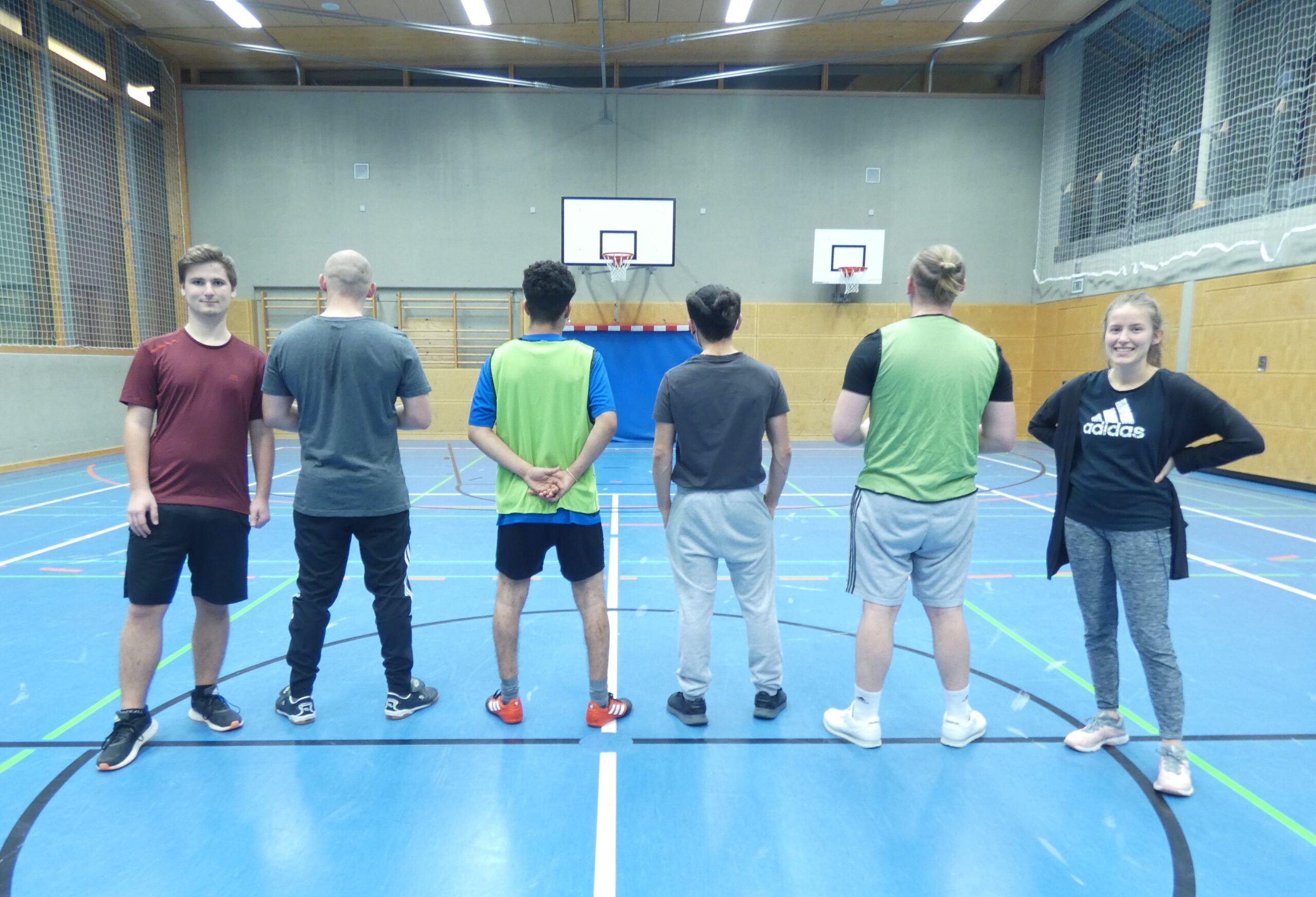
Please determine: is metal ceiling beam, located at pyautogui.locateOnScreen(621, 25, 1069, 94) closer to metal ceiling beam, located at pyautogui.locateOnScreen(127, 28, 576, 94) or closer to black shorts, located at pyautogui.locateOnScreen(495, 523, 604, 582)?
metal ceiling beam, located at pyautogui.locateOnScreen(127, 28, 576, 94)

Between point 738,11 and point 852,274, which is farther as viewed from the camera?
point 852,274

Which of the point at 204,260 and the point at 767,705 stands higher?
the point at 204,260

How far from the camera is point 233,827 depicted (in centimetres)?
203

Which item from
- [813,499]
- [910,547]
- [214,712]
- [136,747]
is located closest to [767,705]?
[910,547]

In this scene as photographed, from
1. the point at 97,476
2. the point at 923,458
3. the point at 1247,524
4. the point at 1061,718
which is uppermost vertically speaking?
the point at 923,458

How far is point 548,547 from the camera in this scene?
99.0 inches

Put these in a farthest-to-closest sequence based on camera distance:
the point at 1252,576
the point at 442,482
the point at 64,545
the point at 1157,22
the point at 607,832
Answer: the point at 1157,22 → the point at 442,482 → the point at 64,545 → the point at 1252,576 → the point at 607,832

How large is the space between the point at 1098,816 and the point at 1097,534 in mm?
855

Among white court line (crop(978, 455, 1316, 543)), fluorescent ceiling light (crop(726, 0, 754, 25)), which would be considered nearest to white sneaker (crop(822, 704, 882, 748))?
white court line (crop(978, 455, 1316, 543))

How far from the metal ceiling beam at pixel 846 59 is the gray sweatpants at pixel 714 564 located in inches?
395

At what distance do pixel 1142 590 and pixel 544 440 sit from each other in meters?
1.98

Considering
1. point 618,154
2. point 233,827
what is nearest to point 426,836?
point 233,827

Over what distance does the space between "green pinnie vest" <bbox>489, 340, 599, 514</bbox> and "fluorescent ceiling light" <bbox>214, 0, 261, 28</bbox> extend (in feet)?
35.5

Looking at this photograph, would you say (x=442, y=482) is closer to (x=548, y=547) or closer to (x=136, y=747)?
(x=136, y=747)
